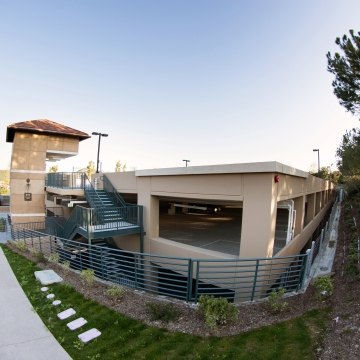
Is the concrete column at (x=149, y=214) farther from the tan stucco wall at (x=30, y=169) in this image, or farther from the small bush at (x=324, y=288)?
the tan stucco wall at (x=30, y=169)

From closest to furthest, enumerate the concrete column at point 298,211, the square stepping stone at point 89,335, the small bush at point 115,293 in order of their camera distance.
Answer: the square stepping stone at point 89,335, the small bush at point 115,293, the concrete column at point 298,211

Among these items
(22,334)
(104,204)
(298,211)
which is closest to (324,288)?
(22,334)

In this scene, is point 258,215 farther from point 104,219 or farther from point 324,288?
point 104,219

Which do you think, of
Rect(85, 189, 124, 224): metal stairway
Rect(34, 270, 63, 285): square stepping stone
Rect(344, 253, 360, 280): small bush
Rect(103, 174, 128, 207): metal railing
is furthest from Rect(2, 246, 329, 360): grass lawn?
Rect(103, 174, 128, 207): metal railing

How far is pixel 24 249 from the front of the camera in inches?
494

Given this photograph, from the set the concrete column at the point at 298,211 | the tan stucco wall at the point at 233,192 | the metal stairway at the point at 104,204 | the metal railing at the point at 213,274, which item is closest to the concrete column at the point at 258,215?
the tan stucco wall at the point at 233,192

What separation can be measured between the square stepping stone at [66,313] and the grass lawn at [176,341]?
93 millimetres

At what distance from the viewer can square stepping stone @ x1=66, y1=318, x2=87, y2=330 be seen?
545 cm

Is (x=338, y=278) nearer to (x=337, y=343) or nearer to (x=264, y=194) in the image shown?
(x=264, y=194)

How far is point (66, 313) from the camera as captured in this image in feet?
19.8

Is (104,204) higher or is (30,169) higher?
(30,169)

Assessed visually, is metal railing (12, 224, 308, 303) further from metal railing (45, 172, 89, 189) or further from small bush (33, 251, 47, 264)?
metal railing (45, 172, 89, 189)

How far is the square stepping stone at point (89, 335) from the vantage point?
502 cm

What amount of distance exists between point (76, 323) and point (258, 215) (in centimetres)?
596
